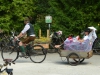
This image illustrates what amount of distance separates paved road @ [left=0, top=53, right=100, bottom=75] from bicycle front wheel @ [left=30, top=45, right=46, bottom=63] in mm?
205

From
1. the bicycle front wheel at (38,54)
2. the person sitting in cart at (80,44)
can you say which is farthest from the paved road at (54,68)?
the person sitting in cart at (80,44)

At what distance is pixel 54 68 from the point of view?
41.3 ft

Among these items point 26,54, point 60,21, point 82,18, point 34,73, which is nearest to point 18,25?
point 60,21

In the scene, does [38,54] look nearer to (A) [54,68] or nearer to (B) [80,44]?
(A) [54,68]

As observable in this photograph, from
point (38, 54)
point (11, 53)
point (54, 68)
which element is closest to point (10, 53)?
point (11, 53)

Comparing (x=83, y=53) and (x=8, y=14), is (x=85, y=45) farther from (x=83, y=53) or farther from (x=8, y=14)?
(x=8, y=14)

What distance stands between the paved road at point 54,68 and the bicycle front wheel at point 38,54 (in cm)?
20

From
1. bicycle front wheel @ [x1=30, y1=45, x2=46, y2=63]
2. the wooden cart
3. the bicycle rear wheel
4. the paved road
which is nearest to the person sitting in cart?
the wooden cart

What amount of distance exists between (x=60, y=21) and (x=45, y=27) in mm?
2726

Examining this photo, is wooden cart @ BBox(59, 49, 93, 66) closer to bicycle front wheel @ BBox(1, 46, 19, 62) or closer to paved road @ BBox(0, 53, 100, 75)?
paved road @ BBox(0, 53, 100, 75)

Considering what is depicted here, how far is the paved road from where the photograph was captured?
11664mm

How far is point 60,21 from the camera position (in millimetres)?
18953

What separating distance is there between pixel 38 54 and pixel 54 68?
5.16 ft

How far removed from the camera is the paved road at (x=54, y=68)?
11.7 metres
